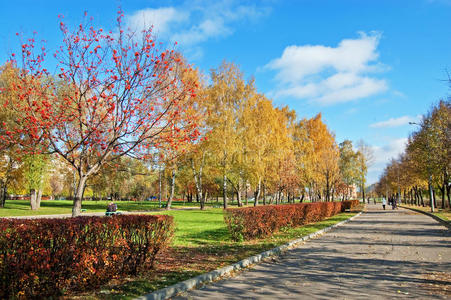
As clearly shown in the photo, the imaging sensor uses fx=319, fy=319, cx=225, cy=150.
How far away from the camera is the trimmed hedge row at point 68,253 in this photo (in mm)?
4340

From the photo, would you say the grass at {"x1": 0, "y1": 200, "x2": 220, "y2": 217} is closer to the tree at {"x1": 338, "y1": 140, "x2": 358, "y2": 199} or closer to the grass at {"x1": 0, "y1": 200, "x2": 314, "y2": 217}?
the grass at {"x1": 0, "y1": 200, "x2": 314, "y2": 217}

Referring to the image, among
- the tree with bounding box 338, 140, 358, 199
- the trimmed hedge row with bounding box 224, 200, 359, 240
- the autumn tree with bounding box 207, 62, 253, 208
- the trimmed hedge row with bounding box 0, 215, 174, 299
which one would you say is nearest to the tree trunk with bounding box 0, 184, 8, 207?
the autumn tree with bounding box 207, 62, 253, 208

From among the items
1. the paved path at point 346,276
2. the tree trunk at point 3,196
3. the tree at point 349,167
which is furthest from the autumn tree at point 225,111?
the tree at point 349,167

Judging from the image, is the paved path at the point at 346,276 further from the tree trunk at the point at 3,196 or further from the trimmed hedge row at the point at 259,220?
the tree trunk at the point at 3,196

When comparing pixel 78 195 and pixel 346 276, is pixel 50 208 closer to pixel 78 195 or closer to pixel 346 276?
pixel 78 195

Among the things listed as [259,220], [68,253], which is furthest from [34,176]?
[68,253]

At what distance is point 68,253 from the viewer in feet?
16.0

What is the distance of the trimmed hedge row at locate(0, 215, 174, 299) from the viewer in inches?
171

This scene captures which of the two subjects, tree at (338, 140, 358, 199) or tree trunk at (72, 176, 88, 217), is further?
tree at (338, 140, 358, 199)

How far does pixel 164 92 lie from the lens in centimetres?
891

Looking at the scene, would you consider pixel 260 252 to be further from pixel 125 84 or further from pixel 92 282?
pixel 125 84

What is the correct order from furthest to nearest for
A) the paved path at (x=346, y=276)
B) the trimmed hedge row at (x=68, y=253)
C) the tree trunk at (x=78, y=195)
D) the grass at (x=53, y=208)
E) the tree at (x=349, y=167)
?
the tree at (x=349, y=167) < the grass at (x=53, y=208) < the tree trunk at (x=78, y=195) < the paved path at (x=346, y=276) < the trimmed hedge row at (x=68, y=253)

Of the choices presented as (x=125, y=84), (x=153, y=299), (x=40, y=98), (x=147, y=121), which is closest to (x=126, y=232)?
(x=153, y=299)

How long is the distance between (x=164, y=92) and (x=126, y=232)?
13.7ft
